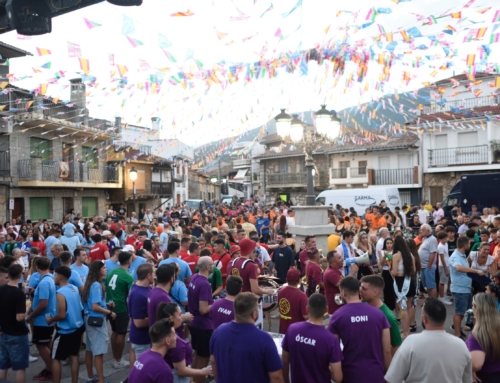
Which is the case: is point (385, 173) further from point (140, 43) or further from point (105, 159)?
point (140, 43)

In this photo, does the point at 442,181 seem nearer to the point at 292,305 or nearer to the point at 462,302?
the point at 462,302

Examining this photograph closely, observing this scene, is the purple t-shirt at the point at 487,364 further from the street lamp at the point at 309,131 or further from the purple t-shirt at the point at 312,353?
the street lamp at the point at 309,131

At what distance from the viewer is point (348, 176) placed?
3356cm

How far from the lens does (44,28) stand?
198 inches

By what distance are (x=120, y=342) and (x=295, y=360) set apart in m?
3.51

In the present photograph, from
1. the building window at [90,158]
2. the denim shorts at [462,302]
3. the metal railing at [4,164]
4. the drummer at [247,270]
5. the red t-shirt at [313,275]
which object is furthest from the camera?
the building window at [90,158]

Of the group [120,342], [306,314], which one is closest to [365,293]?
[306,314]

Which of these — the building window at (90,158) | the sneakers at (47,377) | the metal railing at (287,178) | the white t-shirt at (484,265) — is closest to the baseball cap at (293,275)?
the sneakers at (47,377)

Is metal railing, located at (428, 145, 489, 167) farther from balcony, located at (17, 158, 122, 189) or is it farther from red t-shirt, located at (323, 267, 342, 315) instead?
red t-shirt, located at (323, 267, 342, 315)

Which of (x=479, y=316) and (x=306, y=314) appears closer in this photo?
(x=479, y=316)

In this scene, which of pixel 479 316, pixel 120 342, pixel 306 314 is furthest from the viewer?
pixel 120 342

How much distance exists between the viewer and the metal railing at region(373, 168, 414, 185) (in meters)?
30.0

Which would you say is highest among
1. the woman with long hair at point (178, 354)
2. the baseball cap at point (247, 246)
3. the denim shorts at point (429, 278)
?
the baseball cap at point (247, 246)

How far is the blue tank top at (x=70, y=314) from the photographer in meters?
5.20
